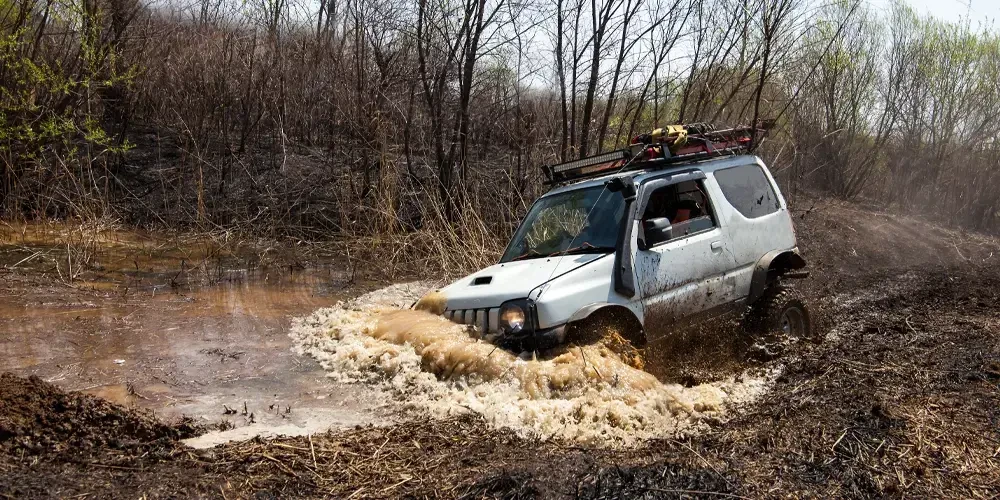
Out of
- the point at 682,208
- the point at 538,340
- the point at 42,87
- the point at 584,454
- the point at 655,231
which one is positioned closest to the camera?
the point at 584,454

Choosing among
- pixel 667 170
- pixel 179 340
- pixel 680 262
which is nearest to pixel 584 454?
pixel 680 262

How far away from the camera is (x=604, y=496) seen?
3203 millimetres

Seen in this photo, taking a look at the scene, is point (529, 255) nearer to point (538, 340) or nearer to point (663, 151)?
point (538, 340)

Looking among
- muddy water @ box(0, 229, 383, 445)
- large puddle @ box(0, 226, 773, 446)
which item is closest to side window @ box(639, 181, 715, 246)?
large puddle @ box(0, 226, 773, 446)

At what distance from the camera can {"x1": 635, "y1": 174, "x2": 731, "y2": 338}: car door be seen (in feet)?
17.7

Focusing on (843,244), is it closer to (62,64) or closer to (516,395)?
(516,395)

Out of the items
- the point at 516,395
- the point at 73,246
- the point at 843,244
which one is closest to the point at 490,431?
the point at 516,395

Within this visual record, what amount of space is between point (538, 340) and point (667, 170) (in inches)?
82.9

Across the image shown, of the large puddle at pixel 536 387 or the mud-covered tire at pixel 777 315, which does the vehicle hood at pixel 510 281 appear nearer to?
the large puddle at pixel 536 387

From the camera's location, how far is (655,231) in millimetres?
5363

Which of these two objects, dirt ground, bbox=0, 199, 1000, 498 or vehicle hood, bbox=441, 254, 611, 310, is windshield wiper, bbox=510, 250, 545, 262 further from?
dirt ground, bbox=0, 199, 1000, 498

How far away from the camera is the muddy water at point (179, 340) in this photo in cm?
484

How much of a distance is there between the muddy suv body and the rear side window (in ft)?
0.04

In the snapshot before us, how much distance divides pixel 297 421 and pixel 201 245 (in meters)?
8.53
